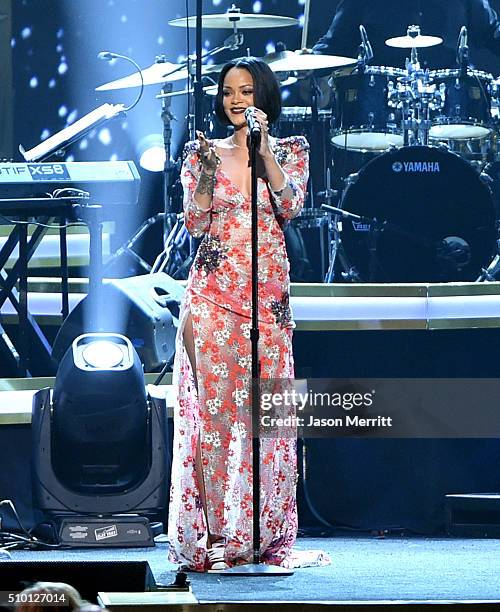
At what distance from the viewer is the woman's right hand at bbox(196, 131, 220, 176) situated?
13.1ft

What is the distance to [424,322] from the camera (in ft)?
18.1

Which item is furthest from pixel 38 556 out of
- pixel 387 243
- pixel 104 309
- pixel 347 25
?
pixel 347 25

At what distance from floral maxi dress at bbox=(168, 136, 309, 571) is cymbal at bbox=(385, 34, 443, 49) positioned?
1.85 metres

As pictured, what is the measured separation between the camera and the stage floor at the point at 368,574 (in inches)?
135

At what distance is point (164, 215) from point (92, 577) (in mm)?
2855

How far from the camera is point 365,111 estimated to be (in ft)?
19.9

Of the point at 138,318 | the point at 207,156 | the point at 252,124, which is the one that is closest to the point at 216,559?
the point at 207,156

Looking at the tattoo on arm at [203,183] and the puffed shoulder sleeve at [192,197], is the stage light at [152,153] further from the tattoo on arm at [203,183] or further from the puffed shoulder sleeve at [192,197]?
the tattoo on arm at [203,183]

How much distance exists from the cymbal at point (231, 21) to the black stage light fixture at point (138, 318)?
1.09m

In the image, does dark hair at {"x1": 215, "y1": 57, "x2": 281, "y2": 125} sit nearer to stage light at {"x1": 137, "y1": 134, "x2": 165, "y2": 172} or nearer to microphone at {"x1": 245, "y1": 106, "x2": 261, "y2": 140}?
microphone at {"x1": 245, "y1": 106, "x2": 261, "y2": 140}

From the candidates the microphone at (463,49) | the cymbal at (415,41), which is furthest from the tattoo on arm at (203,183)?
the microphone at (463,49)

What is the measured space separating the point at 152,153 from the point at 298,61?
71 cm

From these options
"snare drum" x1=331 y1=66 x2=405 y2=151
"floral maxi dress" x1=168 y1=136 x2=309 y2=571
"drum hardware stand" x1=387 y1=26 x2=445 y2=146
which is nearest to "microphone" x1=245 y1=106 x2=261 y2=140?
"floral maxi dress" x1=168 y1=136 x2=309 y2=571

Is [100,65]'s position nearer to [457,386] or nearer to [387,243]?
[387,243]
